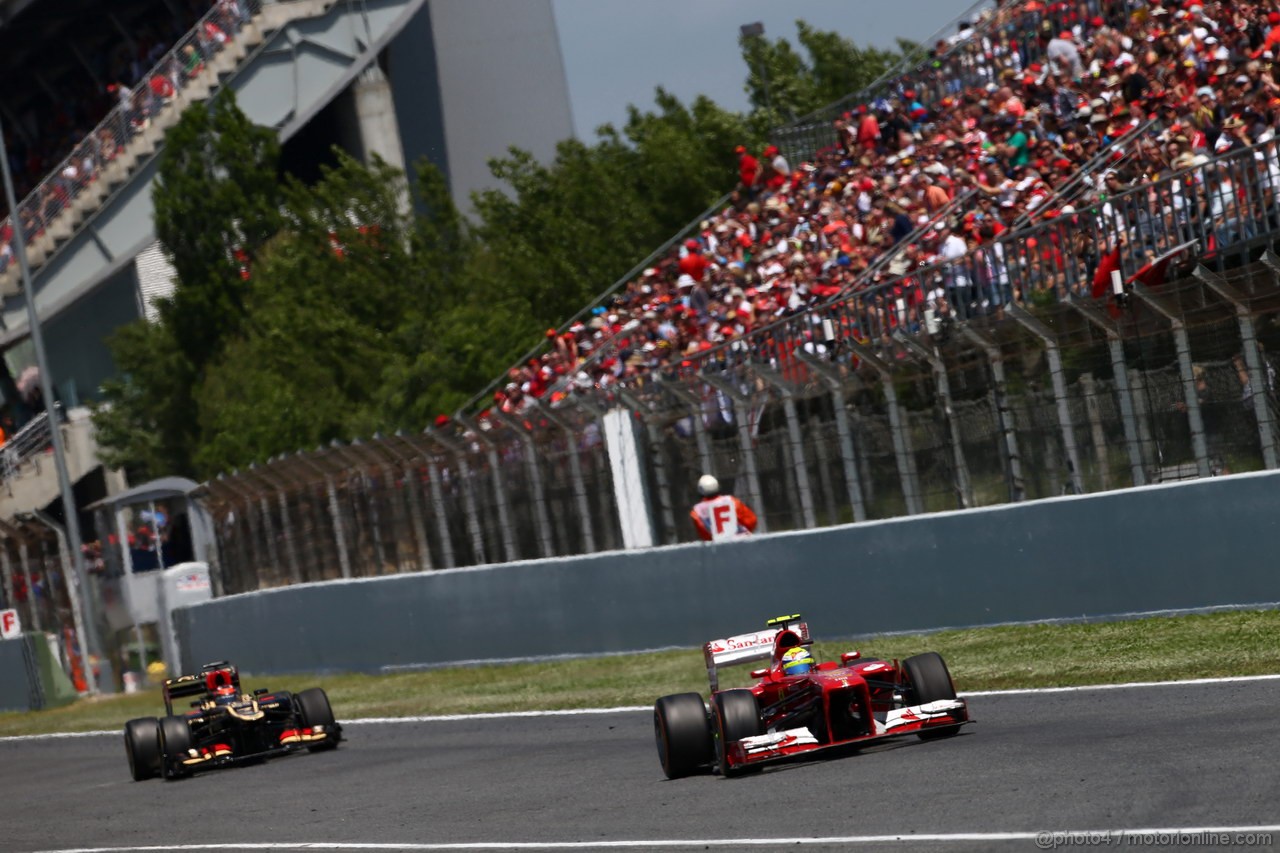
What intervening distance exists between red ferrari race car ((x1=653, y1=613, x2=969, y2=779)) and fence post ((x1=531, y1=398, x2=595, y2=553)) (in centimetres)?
958

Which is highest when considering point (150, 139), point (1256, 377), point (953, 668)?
point (150, 139)

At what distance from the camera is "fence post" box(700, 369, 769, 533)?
18094 mm

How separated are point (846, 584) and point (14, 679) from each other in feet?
54.1

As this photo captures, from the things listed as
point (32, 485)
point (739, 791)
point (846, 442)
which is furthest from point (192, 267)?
point (739, 791)

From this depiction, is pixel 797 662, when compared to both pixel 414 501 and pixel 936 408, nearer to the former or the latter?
pixel 936 408

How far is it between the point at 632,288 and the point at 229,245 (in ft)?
41.4

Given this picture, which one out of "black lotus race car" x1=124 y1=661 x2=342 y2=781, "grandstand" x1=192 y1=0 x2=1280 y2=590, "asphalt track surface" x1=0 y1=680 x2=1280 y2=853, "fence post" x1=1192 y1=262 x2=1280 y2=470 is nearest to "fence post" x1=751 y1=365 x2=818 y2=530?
"grandstand" x1=192 y1=0 x2=1280 y2=590

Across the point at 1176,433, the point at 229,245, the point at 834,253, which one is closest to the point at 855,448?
the point at 1176,433

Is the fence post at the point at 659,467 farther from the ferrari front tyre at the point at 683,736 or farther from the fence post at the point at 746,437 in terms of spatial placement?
the ferrari front tyre at the point at 683,736

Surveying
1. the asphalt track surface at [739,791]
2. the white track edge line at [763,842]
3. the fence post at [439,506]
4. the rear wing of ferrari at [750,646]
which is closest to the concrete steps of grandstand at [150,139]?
the fence post at [439,506]

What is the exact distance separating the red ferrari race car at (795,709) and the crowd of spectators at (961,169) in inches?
265

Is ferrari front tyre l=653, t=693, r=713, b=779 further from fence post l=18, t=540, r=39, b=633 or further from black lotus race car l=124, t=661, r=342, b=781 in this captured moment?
fence post l=18, t=540, r=39, b=633

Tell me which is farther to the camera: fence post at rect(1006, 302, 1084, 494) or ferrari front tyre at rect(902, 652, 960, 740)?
fence post at rect(1006, 302, 1084, 494)

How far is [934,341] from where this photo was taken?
16297 mm
